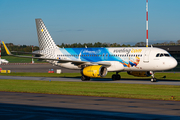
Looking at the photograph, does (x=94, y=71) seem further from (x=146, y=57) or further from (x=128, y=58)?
(x=146, y=57)

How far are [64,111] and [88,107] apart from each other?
1.96 meters

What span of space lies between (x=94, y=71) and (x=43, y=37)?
14978 millimetres

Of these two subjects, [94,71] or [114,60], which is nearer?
[94,71]

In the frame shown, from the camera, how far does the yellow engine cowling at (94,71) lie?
131 ft

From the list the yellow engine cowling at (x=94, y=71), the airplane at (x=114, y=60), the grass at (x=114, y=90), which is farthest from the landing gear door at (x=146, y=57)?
the grass at (x=114, y=90)

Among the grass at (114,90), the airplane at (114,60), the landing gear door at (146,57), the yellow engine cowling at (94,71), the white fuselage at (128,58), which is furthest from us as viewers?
the yellow engine cowling at (94,71)

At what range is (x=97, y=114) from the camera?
51.2 ft

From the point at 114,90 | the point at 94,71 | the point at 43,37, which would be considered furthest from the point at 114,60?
the point at 43,37

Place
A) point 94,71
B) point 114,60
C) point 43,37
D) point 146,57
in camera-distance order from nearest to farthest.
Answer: point 146,57
point 94,71
point 114,60
point 43,37

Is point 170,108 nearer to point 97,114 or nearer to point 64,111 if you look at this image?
point 97,114

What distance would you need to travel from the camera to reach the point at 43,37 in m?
50.9

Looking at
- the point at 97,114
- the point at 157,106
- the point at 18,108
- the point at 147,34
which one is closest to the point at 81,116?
the point at 97,114

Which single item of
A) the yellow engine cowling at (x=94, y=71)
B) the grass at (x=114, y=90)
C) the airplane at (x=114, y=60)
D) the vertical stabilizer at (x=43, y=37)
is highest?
the vertical stabilizer at (x=43, y=37)

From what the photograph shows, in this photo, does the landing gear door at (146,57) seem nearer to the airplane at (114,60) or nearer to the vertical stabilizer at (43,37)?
the airplane at (114,60)
